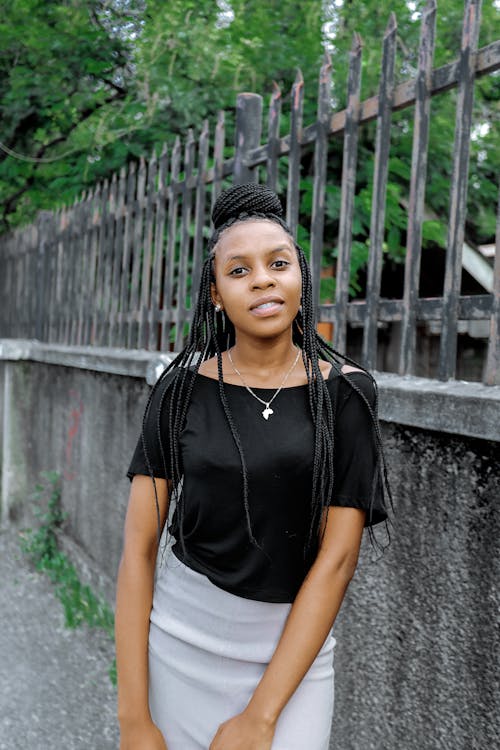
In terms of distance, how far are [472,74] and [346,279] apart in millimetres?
806

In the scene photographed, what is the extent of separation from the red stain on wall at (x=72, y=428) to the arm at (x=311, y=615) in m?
4.20

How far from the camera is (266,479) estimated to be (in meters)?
1.61

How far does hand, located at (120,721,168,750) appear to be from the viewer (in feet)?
5.44

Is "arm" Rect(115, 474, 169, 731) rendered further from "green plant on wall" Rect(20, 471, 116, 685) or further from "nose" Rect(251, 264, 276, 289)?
"green plant on wall" Rect(20, 471, 116, 685)

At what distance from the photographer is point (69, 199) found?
6.90m

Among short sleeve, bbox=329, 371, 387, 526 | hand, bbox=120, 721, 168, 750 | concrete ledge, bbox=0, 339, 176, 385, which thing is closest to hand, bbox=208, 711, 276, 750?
hand, bbox=120, 721, 168, 750

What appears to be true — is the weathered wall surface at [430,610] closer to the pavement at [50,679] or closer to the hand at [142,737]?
the hand at [142,737]

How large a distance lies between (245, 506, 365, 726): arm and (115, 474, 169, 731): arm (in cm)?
29

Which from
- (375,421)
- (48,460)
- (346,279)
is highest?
(346,279)

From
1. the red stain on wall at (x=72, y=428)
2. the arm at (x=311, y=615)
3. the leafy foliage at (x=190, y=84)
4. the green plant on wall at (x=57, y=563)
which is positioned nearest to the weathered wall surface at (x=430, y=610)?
the arm at (x=311, y=615)

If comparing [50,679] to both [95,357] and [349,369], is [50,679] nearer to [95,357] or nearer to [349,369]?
[95,357]

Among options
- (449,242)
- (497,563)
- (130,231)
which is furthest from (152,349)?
(497,563)

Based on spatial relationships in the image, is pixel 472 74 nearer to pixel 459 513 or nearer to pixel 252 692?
pixel 459 513

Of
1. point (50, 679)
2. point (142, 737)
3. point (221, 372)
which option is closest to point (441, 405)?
point (221, 372)
